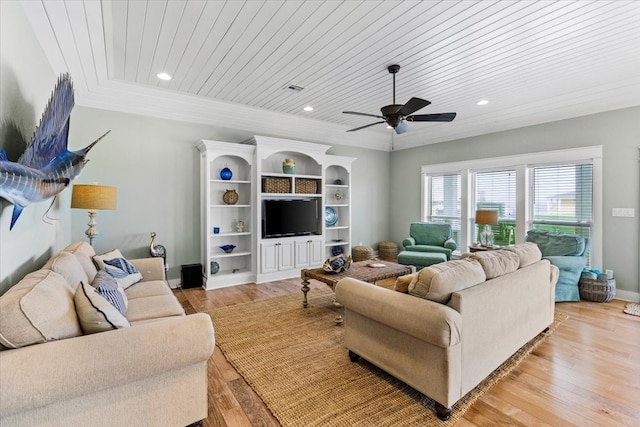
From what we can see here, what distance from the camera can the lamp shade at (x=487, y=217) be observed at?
194 inches

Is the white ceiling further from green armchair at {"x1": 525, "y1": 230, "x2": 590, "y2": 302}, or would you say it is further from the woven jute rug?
the woven jute rug

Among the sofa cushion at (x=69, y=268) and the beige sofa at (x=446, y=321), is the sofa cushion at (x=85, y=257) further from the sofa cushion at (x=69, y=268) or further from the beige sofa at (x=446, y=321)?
the beige sofa at (x=446, y=321)

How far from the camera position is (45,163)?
2131 mm

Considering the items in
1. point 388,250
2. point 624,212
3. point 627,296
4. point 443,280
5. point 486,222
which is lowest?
point 627,296

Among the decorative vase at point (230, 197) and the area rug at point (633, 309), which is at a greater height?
the decorative vase at point (230, 197)

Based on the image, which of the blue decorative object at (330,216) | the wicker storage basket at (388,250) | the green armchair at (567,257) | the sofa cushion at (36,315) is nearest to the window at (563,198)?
the green armchair at (567,257)

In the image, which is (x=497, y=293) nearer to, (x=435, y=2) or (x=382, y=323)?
(x=382, y=323)

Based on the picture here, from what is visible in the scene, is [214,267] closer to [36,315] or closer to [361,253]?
[361,253]

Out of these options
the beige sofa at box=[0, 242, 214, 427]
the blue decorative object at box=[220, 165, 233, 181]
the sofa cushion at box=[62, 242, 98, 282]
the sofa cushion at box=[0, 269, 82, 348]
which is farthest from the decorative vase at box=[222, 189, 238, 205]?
the sofa cushion at box=[0, 269, 82, 348]

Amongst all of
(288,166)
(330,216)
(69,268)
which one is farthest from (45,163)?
(330,216)

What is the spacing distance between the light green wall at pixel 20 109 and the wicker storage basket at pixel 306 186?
350 cm

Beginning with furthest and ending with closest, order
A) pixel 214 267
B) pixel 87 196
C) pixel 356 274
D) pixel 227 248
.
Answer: pixel 227 248 < pixel 214 267 < pixel 356 274 < pixel 87 196

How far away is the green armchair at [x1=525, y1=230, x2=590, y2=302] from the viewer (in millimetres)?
3998

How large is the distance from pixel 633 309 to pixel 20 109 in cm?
636
